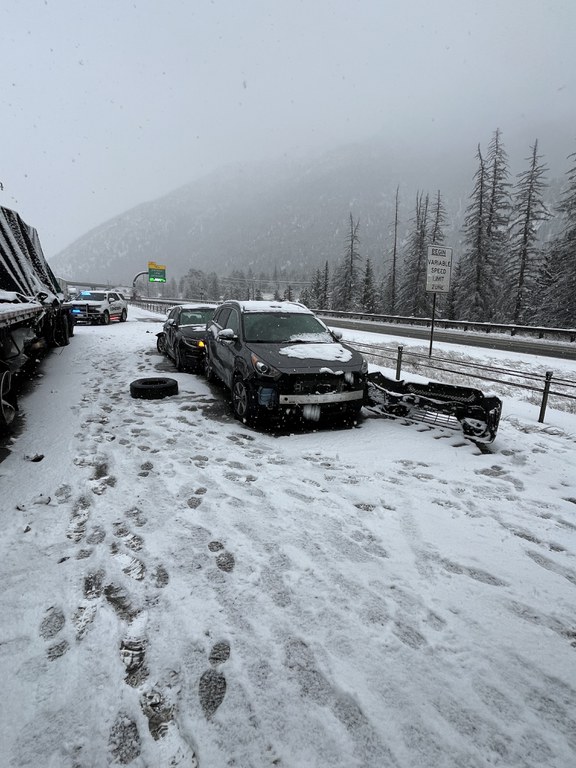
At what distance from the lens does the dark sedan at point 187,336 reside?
1010 cm

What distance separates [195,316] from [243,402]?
5864mm

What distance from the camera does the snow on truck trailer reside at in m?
5.83

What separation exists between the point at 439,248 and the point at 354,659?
547 inches

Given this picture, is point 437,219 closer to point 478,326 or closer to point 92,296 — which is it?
point 478,326

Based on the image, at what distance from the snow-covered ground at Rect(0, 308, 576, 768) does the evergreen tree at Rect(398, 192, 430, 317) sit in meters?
40.0

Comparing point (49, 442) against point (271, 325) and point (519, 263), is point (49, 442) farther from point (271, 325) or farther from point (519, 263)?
point (519, 263)

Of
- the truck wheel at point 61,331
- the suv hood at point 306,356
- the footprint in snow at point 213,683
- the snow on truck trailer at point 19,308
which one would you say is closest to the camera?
the footprint in snow at point 213,683

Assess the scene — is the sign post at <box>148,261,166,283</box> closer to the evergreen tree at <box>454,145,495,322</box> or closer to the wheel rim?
the evergreen tree at <box>454,145,495,322</box>

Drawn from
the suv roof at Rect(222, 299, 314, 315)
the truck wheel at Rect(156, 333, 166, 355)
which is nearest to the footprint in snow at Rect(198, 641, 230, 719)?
the suv roof at Rect(222, 299, 314, 315)

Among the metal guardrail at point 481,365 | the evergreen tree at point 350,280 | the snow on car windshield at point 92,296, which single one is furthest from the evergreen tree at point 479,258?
the snow on car windshield at point 92,296

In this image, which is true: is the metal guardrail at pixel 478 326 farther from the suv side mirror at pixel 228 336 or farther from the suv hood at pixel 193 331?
the suv side mirror at pixel 228 336

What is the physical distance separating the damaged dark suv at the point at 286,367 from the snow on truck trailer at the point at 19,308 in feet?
10.6

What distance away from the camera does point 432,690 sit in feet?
6.90

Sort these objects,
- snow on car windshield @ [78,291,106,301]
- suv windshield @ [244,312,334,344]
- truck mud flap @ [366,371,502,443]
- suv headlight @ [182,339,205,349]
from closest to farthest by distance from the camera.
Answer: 1. truck mud flap @ [366,371,502,443]
2. suv windshield @ [244,312,334,344]
3. suv headlight @ [182,339,205,349]
4. snow on car windshield @ [78,291,106,301]
